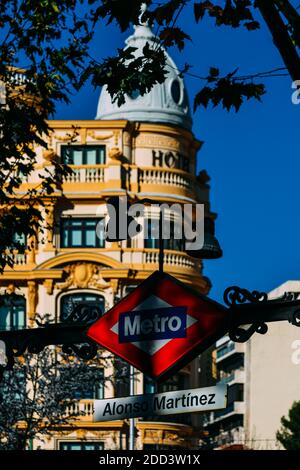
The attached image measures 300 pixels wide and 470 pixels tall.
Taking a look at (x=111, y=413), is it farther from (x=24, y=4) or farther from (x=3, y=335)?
(x=24, y=4)

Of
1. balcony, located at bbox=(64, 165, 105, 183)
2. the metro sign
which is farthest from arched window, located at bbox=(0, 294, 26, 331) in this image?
the metro sign

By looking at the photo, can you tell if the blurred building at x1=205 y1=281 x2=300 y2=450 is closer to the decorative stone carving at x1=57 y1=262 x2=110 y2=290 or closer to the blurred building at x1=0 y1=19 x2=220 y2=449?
the blurred building at x1=0 y1=19 x2=220 y2=449

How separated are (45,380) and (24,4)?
100 ft

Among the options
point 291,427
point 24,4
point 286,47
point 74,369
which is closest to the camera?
point 286,47

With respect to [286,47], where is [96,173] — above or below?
above

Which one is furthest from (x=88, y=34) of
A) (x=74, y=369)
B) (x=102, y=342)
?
(x=74, y=369)

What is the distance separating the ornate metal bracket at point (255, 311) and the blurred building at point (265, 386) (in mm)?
83035

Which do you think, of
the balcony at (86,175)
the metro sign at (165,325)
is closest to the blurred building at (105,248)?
the balcony at (86,175)

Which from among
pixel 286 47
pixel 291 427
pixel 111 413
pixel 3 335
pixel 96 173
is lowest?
pixel 111 413

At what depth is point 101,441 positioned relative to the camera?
2530 inches

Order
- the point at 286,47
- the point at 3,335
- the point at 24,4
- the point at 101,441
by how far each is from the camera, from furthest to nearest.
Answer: the point at 101,441, the point at 24,4, the point at 3,335, the point at 286,47

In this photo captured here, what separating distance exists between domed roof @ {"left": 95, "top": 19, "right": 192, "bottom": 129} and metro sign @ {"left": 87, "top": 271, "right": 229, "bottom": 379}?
57234mm

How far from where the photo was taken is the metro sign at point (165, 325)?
462 inches

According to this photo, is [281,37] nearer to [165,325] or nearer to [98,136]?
[165,325]
